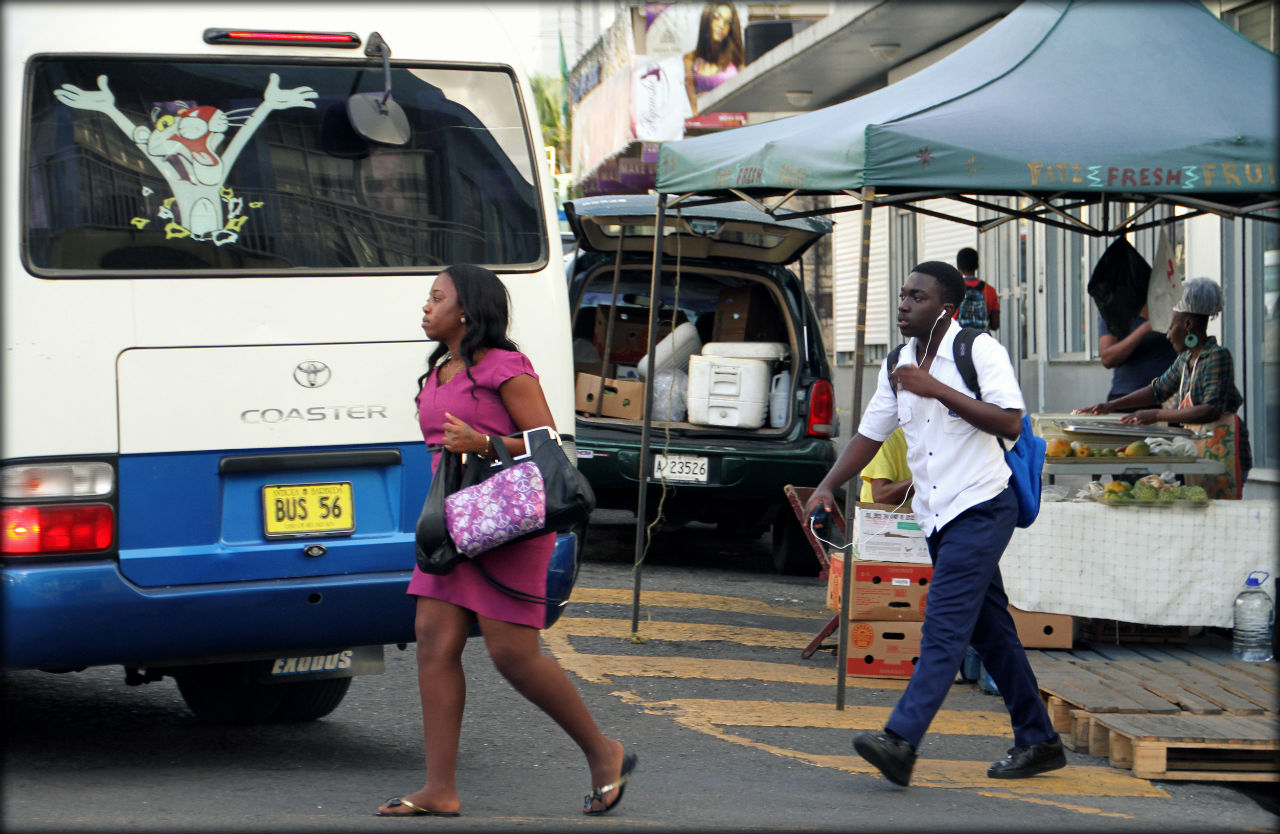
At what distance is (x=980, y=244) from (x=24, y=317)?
609 inches

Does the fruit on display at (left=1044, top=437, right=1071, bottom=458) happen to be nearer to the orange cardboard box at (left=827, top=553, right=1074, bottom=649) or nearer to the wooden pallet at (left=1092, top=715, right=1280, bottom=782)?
Answer: the orange cardboard box at (left=827, top=553, right=1074, bottom=649)

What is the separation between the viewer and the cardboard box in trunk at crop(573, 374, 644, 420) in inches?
408

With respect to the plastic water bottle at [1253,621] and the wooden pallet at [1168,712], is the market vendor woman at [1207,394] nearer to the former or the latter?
the plastic water bottle at [1253,621]

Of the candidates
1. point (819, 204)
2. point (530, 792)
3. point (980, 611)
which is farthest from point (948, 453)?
point (819, 204)

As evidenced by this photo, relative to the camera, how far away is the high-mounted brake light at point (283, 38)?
5117 millimetres

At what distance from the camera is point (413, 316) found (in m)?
5.23

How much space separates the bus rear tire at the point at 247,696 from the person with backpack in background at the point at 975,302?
27.3ft

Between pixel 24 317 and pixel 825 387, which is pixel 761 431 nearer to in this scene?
pixel 825 387

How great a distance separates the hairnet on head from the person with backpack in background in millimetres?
4816

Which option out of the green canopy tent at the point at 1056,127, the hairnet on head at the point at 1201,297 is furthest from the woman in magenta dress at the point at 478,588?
the hairnet on head at the point at 1201,297

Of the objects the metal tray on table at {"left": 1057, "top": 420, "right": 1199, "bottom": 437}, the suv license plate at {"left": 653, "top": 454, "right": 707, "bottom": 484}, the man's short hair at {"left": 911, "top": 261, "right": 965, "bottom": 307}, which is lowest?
the suv license plate at {"left": 653, "top": 454, "right": 707, "bottom": 484}

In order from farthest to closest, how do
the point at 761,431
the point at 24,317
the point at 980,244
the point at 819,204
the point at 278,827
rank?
the point at 819,204
the point at 980,244
the point at 761,431
the point at 24,317
the point at 278,827

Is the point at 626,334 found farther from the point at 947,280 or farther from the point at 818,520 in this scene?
the point at 947,280

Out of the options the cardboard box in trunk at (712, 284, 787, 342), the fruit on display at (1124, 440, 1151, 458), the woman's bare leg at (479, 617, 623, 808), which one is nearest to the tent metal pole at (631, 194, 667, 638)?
the cardboard box in trunk at (712, 284, 787, 342)
